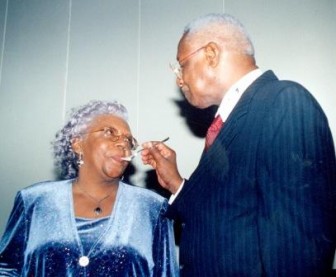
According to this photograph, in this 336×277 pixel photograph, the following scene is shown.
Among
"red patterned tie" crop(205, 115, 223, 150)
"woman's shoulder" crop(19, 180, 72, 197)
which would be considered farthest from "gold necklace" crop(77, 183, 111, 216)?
"red patterned tie" crop(205, 115, 223, 150)

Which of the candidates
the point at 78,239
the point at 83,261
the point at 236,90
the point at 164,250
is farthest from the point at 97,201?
the point at 236,90

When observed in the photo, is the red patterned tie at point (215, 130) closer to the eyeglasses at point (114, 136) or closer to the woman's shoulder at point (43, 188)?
the eyeglasses at point (114, 136)

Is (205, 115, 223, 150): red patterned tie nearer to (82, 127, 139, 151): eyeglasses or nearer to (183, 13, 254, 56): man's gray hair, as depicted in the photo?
(183, 13, 254, 56): man's gray hair

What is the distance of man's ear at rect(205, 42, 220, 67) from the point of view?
1569 mm

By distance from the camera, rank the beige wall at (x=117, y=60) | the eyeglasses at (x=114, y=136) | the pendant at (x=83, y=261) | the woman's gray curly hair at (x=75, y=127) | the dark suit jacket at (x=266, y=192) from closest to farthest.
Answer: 1. the dark suit jacket at (x=266, y=192)
2. the pendant at (x=83, y=261)
3. the eyeglasses at (x=114, y=136)
4. the woman's gray curly hair at (x=75, y=127)
5. the beige wall at (x=117, y=60)

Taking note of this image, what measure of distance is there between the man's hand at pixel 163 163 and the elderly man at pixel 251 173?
61 centimetres

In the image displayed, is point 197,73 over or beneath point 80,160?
over

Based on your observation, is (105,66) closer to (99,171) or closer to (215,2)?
(215,2)

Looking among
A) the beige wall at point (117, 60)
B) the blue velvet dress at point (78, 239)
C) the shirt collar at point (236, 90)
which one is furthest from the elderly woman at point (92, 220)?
the beige wall at point (117, 60)

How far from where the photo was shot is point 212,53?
1.58 m

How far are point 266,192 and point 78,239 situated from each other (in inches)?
47.0

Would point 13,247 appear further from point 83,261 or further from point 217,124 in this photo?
point 217,124

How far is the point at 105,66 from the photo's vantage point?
362 cm

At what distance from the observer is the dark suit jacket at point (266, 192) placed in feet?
3.41
